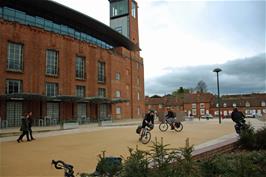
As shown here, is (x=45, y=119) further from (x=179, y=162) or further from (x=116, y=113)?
(x=179, y=162)

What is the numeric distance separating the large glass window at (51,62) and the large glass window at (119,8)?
97.0 ft

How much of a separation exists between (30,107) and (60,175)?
28950 millimetres

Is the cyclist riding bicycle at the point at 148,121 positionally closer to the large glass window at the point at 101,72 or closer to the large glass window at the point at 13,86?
the large glass window at the point at 13,86

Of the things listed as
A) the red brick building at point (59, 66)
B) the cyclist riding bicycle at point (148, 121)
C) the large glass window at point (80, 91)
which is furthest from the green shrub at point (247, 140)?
the large glass window at point (80, 91)

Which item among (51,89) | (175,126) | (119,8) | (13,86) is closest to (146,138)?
(175,126)

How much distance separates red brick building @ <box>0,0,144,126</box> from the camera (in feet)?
110

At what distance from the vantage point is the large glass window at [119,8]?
212 feet

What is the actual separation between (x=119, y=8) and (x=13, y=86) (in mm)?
37920

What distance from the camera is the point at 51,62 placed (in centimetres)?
3831

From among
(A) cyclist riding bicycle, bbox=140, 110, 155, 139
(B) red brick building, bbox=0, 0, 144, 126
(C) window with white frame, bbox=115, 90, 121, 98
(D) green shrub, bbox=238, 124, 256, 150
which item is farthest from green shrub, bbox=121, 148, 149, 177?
(C) window with white frame, bbox=115, 90, 121, 98

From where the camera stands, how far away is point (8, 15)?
122ft

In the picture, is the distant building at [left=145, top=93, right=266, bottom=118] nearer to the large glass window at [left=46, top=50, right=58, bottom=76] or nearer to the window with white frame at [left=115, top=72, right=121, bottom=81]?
the window with white frame at [left=115, top=72, right=121, bottom=81]

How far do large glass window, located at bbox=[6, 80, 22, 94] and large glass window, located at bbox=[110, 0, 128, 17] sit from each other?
36210mm

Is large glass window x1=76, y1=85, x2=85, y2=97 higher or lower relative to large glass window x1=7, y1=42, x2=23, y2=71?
lower
